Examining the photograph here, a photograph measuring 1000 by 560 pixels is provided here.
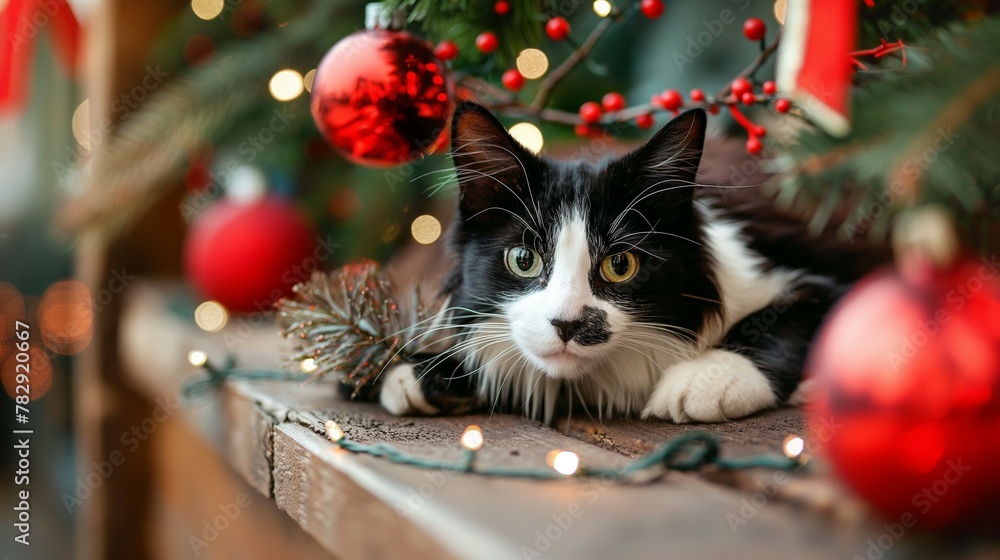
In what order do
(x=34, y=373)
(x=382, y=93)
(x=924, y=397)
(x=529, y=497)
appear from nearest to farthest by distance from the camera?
(x=924, y=397)
(x=529, y=497)
(x=382, y=93)
(x=34, y=373)

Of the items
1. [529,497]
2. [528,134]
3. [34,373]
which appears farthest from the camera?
[34,373]

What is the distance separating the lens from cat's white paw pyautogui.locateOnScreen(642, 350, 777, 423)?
73 cm

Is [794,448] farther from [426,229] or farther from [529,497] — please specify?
[426,229]

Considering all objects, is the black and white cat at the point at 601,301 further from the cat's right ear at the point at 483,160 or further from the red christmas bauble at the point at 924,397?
the red christmas bauble at the point at 924,397

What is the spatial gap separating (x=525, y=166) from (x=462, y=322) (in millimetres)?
195

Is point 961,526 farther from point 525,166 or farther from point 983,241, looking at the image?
point 525,166

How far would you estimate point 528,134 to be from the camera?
4.37 ft

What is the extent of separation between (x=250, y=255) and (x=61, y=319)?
1189mm

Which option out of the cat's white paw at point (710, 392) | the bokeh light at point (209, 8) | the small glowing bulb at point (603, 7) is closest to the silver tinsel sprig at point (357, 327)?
the cat's white paw at point (710, 392)

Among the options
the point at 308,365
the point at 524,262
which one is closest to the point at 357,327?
the point at 308,365

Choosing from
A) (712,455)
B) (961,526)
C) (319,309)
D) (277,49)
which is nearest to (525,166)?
(319,309)

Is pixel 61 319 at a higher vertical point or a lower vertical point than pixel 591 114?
lower

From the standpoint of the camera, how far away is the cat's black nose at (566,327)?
732 millimetres

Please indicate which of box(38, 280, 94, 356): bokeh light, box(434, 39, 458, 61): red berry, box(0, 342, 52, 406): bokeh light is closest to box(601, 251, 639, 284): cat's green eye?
box(434, 39, 458, 61): red berry
